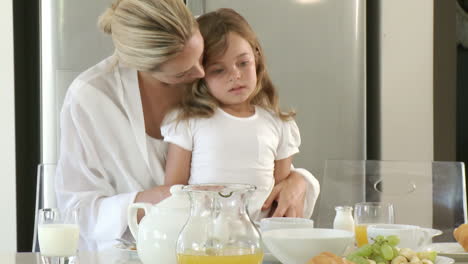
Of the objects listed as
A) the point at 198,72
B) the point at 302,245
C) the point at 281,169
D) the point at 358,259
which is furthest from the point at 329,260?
the point at 281,169

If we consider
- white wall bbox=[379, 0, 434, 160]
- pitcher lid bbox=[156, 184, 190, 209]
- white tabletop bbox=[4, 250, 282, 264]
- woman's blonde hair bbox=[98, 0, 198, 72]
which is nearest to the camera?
pitcher lid bbox=[156, 184, 190, 209]

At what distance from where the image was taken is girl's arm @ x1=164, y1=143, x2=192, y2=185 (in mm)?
2168

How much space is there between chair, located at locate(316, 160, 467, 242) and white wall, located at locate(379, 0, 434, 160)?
120cm

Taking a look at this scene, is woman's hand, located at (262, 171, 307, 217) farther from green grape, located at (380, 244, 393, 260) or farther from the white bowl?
green grape, located at (380, 244, 393, 260)

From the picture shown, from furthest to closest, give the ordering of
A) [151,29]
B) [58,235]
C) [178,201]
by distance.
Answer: [151,29], [58,235], [178,201]

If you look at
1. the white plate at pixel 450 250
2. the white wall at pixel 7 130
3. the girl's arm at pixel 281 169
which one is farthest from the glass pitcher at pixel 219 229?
the white wall at pixel 7 130

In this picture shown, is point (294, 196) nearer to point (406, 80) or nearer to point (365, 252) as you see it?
point (365, 252)

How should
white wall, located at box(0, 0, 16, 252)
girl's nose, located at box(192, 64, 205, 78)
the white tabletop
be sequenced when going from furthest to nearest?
white wall, located at box(0, 0, 16, 252) < girl's nose, located at box(192, 64, 205, 78) < the white tabletop

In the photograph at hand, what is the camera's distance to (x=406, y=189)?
6.84 ft

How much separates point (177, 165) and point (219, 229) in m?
1.06

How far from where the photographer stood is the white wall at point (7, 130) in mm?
3047

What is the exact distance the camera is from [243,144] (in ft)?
7.42

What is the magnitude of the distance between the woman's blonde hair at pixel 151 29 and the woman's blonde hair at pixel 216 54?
0.18m

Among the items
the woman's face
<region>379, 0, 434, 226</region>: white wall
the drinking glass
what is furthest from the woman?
<region>379, 0, 434, 226</region>: white wall
